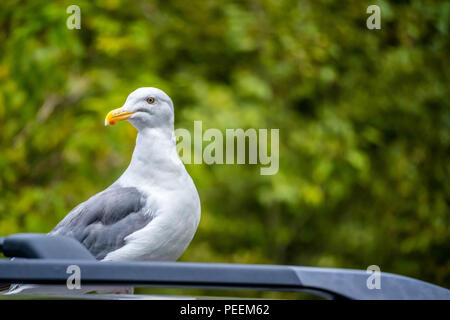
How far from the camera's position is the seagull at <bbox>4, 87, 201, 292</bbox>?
80.8 inches

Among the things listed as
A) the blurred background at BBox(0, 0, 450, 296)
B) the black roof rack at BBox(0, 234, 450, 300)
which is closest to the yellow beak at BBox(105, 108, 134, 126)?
the black roof rack at BBox(0, 234, 450, 300)

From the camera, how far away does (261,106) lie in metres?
5.88

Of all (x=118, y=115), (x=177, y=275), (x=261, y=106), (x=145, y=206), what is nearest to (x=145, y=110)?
(x=118, y=115)

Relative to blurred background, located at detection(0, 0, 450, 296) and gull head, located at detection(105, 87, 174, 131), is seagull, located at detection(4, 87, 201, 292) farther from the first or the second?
blurred background, located at detection(0, 0, 450, 296)

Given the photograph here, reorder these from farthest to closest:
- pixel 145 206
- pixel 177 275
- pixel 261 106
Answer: pixel 261 106, pixel 145 206, pixel 177 275

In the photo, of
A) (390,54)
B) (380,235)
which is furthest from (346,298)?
(380,235)

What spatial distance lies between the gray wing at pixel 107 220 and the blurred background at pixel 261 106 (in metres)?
2.44

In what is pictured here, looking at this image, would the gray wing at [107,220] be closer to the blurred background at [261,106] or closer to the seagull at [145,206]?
the seagull at [145,206]

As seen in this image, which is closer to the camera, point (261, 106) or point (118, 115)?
point (118, 115)

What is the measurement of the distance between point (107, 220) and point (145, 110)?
41cm

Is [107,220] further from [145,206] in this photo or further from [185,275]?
[185,275]

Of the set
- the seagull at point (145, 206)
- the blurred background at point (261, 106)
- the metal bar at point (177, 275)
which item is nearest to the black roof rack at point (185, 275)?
the metal bar at point (177, 275)
